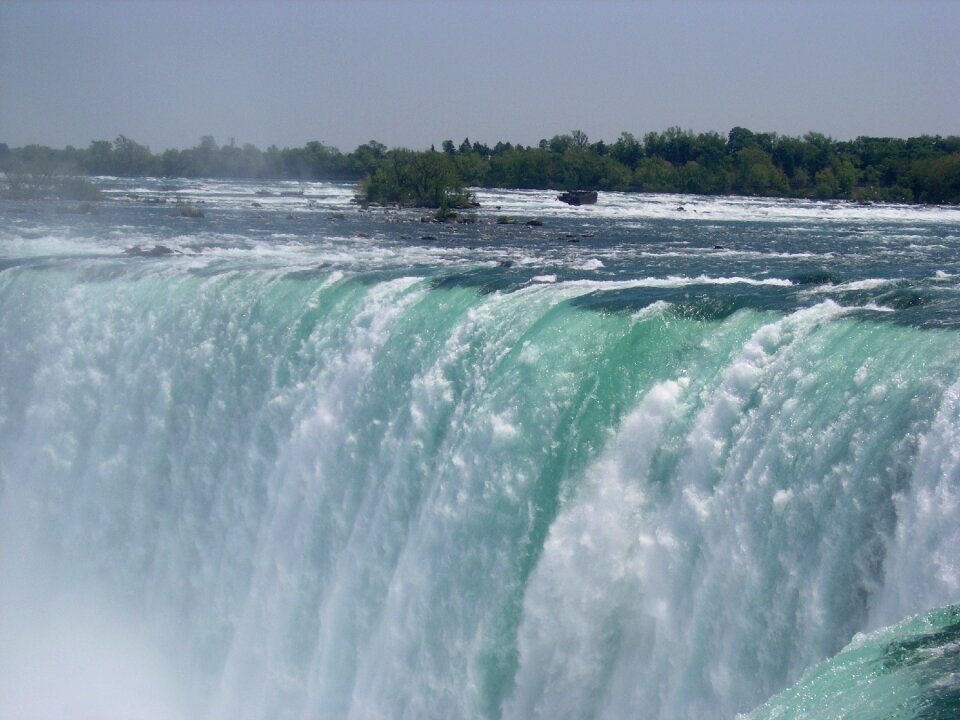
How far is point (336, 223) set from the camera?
120ft

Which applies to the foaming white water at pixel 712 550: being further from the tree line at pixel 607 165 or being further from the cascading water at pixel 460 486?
the tree line at pixel 607 165

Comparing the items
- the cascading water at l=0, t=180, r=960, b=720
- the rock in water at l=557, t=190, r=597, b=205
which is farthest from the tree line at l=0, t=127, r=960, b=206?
the cascading water at l=0, t=180, r=960, b=720

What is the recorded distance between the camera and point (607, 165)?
9000 cm

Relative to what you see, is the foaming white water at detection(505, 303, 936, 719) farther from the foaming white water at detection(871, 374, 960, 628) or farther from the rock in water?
the rock in water

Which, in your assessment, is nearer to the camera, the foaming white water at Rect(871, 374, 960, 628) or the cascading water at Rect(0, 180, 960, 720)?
the foaming white water at Rect(871, 374, 960, 628)

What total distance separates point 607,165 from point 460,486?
82344 millimetres

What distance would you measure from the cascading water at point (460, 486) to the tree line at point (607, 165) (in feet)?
121

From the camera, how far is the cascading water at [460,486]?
7.39 metres

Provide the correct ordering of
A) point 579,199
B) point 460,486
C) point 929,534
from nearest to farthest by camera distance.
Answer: point 929,534, point 460,486, point 579,199

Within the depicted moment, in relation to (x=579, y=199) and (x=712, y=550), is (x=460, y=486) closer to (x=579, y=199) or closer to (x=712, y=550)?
(x=712, y=550)

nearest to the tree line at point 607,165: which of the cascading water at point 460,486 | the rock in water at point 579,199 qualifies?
the rock in water at point 579,199

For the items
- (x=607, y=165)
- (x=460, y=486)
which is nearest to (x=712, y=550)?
(x=460, y=486)

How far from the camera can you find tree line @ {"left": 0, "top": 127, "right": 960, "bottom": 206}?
184 ft

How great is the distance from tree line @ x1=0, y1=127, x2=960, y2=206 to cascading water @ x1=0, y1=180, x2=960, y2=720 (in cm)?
3700
